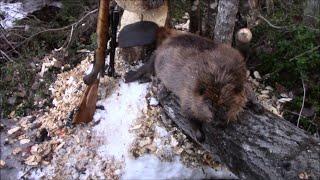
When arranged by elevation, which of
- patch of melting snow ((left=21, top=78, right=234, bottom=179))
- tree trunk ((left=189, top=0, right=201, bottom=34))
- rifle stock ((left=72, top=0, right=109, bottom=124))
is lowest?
patch of melting snow ((left=21, top=78, right=234, bottom=179))

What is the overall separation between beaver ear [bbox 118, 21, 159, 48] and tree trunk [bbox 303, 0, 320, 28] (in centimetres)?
194

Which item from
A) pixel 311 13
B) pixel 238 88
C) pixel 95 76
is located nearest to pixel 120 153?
pixel 95 76

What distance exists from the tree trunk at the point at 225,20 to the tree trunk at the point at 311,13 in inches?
48.8

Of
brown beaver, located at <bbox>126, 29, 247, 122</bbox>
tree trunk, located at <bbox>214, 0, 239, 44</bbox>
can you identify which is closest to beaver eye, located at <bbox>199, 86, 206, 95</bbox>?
brown beaver, located at <bbox>126, 29, 247, 122</bbox>

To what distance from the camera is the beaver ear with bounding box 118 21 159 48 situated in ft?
13.1

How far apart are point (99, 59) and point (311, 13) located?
2.51 metres

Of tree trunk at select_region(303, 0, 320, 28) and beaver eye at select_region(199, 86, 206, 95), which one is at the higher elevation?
tree trunk at select_region(303, 0, 320, 28)

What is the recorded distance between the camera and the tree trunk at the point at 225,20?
405cm

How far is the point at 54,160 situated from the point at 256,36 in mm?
2457

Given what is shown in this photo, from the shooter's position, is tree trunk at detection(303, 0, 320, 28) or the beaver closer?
the beaver

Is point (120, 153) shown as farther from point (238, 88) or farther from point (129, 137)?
point (238, 88)

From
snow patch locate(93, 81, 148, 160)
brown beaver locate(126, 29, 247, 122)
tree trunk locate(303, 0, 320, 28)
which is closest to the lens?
brown beaver locate(126, 29, 247, 122)

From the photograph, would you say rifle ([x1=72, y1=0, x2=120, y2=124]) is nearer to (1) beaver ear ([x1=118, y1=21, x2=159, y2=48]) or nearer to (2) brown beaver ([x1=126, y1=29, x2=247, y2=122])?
(1) beaver ear ([x1=118, y1=21, x2=159, y2=48])

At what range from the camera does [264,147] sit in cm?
308
